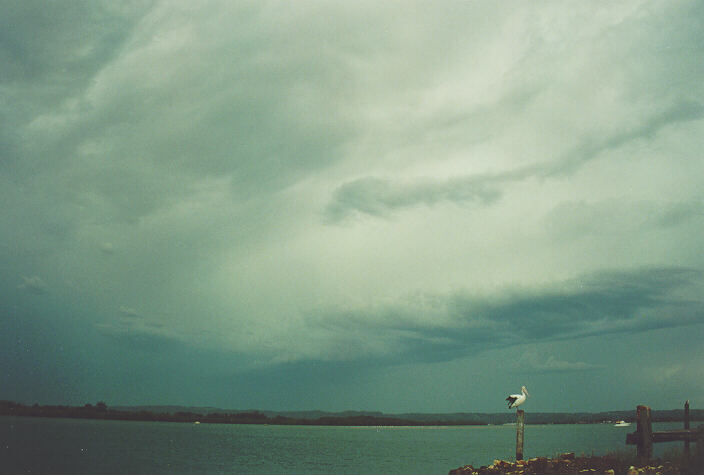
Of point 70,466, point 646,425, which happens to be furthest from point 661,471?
point 70,466

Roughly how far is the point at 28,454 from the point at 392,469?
36800 millimetres

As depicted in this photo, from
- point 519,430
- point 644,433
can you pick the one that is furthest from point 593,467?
point 519,430

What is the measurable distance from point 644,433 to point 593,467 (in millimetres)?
2334

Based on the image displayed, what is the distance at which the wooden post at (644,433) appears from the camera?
2208 centimetres

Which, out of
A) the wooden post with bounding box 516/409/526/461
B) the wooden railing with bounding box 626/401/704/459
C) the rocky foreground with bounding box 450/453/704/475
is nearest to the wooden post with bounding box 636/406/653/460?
the wooden railing with bounding box 626/401/704/459

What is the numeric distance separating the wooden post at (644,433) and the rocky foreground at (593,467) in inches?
15.5

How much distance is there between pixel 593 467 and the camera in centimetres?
2269

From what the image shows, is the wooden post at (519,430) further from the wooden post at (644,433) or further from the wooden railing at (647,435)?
the wooden post at (644,433)

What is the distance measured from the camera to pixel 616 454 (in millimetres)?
25016

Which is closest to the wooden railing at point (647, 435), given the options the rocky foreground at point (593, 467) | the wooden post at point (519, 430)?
the rocky foreground at point (593, 467)

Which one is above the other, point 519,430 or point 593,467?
point 519,430

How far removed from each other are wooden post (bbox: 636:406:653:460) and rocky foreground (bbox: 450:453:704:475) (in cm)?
39

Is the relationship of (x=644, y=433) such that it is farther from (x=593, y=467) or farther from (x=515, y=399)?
(x=515, y=399)

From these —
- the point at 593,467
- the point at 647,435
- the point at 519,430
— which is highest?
the point at 647,435
